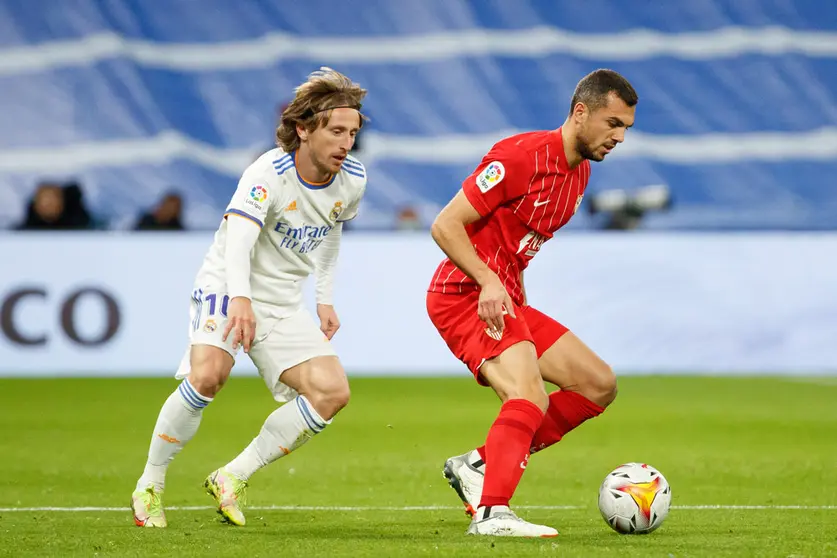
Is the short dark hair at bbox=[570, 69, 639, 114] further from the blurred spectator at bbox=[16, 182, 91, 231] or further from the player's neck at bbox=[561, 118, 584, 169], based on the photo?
the blurred spectator at bbox=[16, 182, 91, 231]

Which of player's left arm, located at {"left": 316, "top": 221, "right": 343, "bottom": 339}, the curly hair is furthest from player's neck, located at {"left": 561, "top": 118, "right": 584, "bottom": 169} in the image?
player's left arm, located at {"left": 316, "top": 221, "right": 343, "bottom": 339}

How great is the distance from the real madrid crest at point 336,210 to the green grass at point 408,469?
4.19ft

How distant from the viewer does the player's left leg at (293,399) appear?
5.76 meters

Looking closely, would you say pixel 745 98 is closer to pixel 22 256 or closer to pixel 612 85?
pixel 22 256

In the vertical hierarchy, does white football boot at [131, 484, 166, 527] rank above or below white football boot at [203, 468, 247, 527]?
below

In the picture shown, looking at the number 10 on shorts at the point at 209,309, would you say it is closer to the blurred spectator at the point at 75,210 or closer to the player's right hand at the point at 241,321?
the player's right hand at the point at 241,321

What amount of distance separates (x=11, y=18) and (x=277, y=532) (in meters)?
16.4

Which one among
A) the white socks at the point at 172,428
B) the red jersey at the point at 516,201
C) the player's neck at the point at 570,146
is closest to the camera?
the red jersey at the point at 516,201

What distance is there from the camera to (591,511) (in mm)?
6258

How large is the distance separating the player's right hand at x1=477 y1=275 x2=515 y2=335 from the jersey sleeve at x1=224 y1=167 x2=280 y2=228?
965 mm

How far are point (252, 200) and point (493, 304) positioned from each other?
1083 millimetres

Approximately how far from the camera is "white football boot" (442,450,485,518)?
19.5ft

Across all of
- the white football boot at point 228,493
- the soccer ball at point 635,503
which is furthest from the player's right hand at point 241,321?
the soccer ball at point 635,503

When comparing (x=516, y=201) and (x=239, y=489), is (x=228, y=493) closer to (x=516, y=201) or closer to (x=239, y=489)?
(x=239, y=489)
